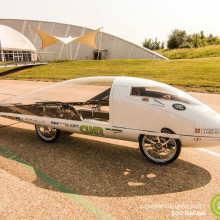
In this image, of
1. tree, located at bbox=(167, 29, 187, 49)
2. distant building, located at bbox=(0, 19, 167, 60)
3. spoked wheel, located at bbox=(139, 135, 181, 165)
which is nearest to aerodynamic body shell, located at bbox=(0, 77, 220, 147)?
spoked wheel, located at bbox=(139, 135, 181, 165)

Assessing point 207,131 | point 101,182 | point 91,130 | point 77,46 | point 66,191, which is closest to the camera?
point 66,191

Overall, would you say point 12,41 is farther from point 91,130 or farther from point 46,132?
point 91,130

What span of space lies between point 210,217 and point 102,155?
223 centimetres

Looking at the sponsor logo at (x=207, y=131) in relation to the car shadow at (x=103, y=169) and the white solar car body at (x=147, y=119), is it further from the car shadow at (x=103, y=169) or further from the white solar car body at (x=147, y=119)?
the car shadow at (x=103, y=169)

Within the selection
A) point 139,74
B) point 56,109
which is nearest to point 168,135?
point 56,109

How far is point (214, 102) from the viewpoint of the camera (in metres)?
9.66

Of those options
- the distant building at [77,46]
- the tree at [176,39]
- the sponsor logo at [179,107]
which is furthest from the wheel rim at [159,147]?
the tree at [176,39]

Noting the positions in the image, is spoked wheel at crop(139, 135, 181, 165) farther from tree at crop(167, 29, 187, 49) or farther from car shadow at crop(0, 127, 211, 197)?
tree at crop(167, 29, 187, 49)

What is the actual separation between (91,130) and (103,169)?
2.76 feet

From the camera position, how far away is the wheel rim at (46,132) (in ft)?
15.7

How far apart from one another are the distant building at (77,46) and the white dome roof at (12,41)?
631 millimetres

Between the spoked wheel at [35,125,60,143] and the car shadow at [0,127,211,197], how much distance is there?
146mm

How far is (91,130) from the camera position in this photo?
4.17 m

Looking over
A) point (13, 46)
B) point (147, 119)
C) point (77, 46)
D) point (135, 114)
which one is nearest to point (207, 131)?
point (147, 119)
